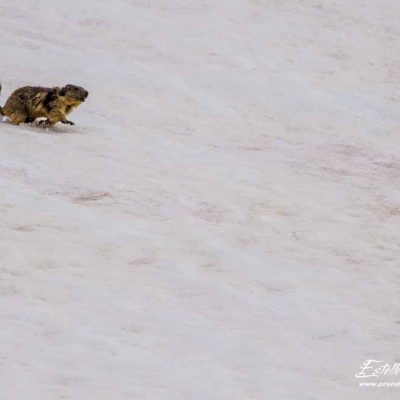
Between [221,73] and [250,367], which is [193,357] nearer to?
[250,367]

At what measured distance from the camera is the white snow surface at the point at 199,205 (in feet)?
26.2

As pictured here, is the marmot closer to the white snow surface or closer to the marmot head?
the marmot head

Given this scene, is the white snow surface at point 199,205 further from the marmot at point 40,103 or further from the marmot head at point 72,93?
the marmot head at point 72,93

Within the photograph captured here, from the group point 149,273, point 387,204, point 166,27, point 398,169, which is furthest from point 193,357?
point 166,27

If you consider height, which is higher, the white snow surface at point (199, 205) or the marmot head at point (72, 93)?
the marmot head at point (72, 93)

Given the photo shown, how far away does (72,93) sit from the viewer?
1543 cm

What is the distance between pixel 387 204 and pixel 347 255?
2797mm

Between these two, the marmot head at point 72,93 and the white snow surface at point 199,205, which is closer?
the white snow surface at point 199,205

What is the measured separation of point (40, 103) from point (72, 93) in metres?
0.56
